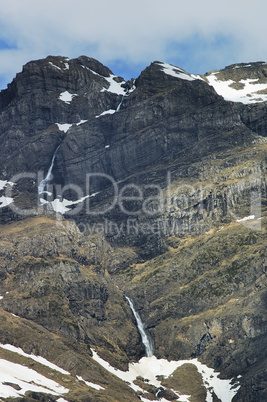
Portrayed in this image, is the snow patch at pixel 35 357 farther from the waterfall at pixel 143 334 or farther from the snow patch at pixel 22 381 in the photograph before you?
the waterfall at pixel 143 334

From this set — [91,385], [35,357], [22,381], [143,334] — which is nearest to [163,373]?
[143,334]

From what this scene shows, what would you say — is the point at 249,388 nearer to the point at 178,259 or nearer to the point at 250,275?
the point at 250,275

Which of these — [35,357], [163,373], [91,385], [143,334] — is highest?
[35,357]

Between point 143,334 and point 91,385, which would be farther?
point 143,334

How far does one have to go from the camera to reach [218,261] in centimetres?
19025

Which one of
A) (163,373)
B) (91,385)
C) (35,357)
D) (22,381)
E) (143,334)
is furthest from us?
(143,334)

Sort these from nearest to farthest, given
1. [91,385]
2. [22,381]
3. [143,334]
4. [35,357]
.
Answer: [22,381]
[91,385]
[35,357]
[143,334]

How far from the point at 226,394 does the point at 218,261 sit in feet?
160

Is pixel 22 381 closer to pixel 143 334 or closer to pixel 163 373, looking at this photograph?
pixel 163 373

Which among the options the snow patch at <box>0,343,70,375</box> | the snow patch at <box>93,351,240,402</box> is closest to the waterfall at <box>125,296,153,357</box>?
the snow patch at <box>93,351,240,402</box>

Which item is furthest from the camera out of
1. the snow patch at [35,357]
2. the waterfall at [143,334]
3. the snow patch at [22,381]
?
the waterfall at [143,334]

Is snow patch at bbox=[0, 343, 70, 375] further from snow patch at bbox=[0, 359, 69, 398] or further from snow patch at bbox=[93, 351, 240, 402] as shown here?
snow patch at bbox=[93, 351, 240, 402]

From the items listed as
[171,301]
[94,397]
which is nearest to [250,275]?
[171,301]

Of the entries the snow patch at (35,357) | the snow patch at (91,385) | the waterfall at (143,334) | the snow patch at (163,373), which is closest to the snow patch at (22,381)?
the snow patch at (35,357)
